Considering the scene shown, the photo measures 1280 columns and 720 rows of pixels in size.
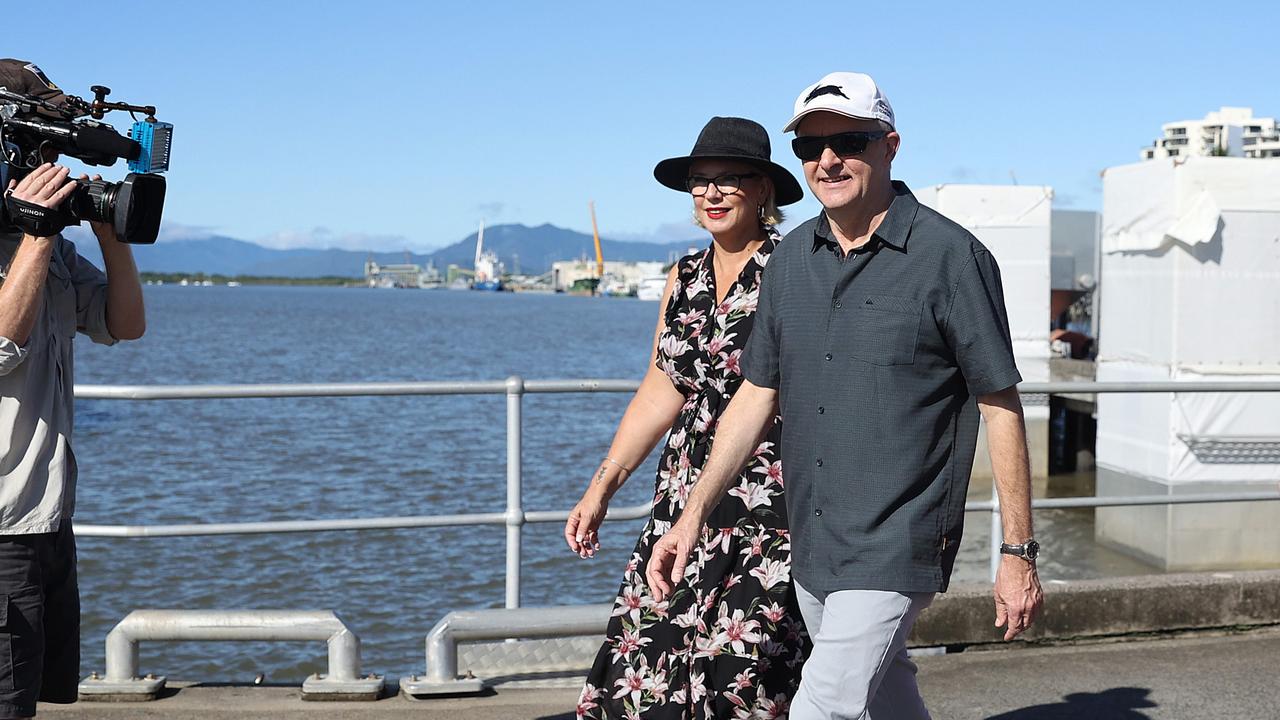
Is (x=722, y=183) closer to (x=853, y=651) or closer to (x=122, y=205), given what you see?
(x=853, y=651)

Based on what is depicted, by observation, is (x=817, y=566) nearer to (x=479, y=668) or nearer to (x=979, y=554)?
(x=479, y=668)

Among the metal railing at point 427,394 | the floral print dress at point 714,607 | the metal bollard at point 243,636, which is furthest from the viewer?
the metal railing at point 427,394

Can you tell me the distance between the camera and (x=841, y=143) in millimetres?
2957

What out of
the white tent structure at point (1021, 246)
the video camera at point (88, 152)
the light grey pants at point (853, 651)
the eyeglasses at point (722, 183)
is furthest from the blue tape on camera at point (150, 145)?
the white tent structure at point (1021, 246)

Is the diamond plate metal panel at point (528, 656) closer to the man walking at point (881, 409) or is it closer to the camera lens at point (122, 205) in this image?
the man walking at point (881, 409)

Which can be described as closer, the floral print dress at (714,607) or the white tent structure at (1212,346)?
the floral print dress at (714,607)

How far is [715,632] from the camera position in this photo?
3387 millimetres

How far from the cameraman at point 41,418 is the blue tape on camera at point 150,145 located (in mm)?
155

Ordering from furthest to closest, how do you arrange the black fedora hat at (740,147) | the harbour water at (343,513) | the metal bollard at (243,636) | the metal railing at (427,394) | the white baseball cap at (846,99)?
the harbour water at (343,513), the metal railing at (427,394), the metal bollard at (243,636), the black fedora hat at (740,147), the white baseball cap at (846,99)

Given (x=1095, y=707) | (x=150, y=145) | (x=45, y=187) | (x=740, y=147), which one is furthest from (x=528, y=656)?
(x=45, y=187)

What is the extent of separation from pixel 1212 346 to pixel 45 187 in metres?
10.4

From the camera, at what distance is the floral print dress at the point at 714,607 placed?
3.37m

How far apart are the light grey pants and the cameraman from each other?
1619 millimetres

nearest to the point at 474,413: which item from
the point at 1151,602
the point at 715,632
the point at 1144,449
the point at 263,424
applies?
the point at 263,424
